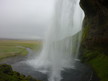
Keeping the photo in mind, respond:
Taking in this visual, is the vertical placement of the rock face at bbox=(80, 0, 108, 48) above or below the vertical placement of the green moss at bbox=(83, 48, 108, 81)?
above

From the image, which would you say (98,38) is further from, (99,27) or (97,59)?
(97,59)

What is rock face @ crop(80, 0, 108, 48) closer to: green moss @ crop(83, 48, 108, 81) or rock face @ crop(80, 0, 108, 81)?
rock face @ crop(80, 0, 108, 81)

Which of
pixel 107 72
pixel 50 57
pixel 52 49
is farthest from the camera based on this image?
pixel 52 49

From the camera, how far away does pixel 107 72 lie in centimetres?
2744

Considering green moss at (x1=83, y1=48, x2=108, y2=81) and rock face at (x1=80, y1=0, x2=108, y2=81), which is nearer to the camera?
green moss at (x1=83, y1=48, x2=108, y2=81)

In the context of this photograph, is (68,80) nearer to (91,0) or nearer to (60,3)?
(91,0)

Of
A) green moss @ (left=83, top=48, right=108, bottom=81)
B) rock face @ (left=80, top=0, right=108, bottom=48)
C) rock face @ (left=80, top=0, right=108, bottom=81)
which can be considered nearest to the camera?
green moss @ (left=83, top=48, right=108, bottom=81)

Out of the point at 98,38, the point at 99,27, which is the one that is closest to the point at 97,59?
the point at 98,38

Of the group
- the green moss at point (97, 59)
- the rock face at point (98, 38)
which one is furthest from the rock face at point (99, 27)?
the green moss at point (97, 59)

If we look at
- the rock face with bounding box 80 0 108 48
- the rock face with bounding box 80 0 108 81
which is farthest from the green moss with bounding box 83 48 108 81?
the rock face with bounding box 80 0 108 48

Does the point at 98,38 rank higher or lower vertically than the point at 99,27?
lower

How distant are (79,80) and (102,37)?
19.5 metres

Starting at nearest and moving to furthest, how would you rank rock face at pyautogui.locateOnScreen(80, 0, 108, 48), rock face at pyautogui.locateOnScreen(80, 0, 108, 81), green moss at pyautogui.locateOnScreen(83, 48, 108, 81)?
green moss at pyautogui.locateOnScreen(83, 48, 108, 81), rock face at pyautogui.locateOnScreen(80, 0, 108, 81), rock face at pyautogui.locateOnScreen(80, 0, 108, 48)

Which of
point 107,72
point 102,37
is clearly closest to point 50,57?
point 102,37
